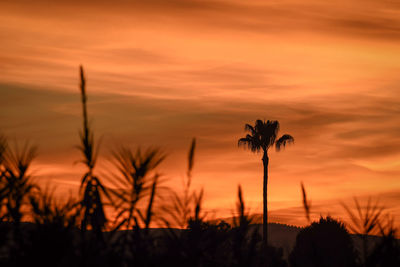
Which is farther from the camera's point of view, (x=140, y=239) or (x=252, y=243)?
(x=252, y=243)

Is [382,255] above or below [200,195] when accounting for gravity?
below

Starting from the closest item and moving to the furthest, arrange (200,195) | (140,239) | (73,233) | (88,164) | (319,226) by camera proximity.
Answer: (88,164)
(140,239)
(73,233)
(200,195)
(319,226)

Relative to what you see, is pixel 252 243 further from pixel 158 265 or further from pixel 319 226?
pixel 319 226

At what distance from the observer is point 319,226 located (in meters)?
70.1

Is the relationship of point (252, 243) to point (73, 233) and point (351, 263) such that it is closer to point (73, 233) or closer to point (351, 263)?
point (351, 263)

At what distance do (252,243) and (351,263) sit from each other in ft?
2.60

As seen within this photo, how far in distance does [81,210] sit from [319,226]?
66.9 metres

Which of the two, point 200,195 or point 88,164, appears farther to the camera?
point 200,195

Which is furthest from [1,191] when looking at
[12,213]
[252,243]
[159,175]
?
Result: [252,243]

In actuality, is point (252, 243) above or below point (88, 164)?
below

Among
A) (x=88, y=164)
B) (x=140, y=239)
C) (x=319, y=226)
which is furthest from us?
(x=319, y=226)

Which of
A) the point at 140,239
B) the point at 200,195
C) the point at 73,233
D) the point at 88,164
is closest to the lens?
the point at 88,164

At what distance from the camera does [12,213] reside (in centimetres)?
560

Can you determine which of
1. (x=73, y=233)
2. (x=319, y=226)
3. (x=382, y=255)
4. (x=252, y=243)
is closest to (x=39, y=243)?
(x=73, y=233)
